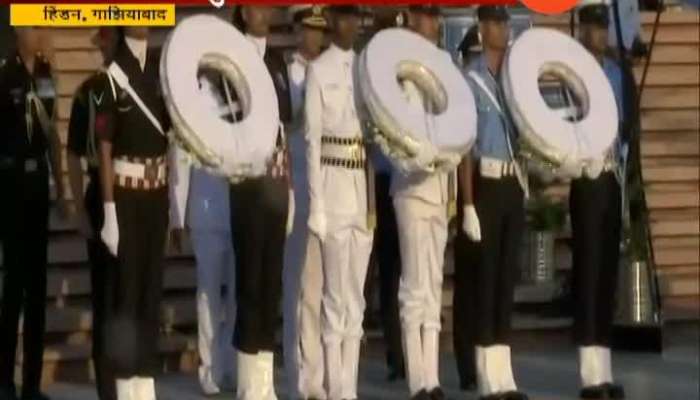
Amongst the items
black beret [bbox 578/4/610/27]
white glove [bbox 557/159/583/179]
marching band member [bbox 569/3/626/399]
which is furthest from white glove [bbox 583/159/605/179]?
black beret [bbox 578/4/610/27]

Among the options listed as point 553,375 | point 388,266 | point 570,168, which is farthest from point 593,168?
point 553,375

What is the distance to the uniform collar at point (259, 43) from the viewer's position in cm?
1209

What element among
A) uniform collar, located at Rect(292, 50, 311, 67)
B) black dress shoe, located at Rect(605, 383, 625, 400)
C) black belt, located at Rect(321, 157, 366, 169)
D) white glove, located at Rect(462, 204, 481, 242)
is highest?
uniform collar, located at Rect(292, 50, 311, 67)

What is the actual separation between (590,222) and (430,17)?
1.45m

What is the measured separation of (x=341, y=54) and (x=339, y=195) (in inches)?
28.8

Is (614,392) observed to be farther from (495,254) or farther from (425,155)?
(425,155)

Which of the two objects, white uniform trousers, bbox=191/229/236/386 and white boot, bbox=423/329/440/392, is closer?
white boot, bbox=423/329/440/392

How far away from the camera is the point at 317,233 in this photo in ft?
40.5

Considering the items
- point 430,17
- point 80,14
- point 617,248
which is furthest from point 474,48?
point 80,14

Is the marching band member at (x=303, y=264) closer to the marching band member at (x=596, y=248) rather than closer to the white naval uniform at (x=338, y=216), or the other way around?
the white naval uniform at (x=338, y=216)

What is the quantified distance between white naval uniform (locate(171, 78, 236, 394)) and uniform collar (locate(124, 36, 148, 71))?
1664 millimetres

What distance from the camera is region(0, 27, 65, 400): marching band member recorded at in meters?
12.7

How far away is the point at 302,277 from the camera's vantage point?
12.8 metres

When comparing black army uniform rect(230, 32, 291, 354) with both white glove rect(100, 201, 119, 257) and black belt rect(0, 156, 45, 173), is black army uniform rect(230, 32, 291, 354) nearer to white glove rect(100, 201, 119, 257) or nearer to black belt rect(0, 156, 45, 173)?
white glove rect(100, 201, 119, 257)
